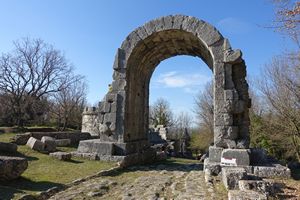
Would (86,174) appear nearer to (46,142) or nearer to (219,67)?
(46,142)

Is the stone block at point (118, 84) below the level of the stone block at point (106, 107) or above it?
above

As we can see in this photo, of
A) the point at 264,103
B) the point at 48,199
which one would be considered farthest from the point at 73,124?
the point at 48,199

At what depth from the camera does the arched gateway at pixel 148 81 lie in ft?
29.0

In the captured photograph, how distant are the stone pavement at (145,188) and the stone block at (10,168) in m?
1.18

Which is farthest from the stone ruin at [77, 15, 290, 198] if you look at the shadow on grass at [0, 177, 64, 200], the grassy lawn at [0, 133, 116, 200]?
the shadow on grass at [0, 177, 64, 200]

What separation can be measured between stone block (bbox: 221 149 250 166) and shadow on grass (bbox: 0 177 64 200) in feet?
15.2

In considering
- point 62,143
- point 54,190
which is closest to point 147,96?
point 62,143

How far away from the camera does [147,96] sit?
12.7 metres

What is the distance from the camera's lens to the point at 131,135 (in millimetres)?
10969

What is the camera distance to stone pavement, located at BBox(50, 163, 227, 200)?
5609 millimetres

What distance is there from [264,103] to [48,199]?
16.5m

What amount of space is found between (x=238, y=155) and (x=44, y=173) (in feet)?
17.4

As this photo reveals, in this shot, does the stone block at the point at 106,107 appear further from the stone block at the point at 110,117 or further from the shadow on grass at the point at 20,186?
the shadow on grass at the point at 20,186

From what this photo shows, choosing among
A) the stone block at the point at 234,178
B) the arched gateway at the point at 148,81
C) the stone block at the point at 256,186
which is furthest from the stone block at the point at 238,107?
the stone block at the point at 256,186
